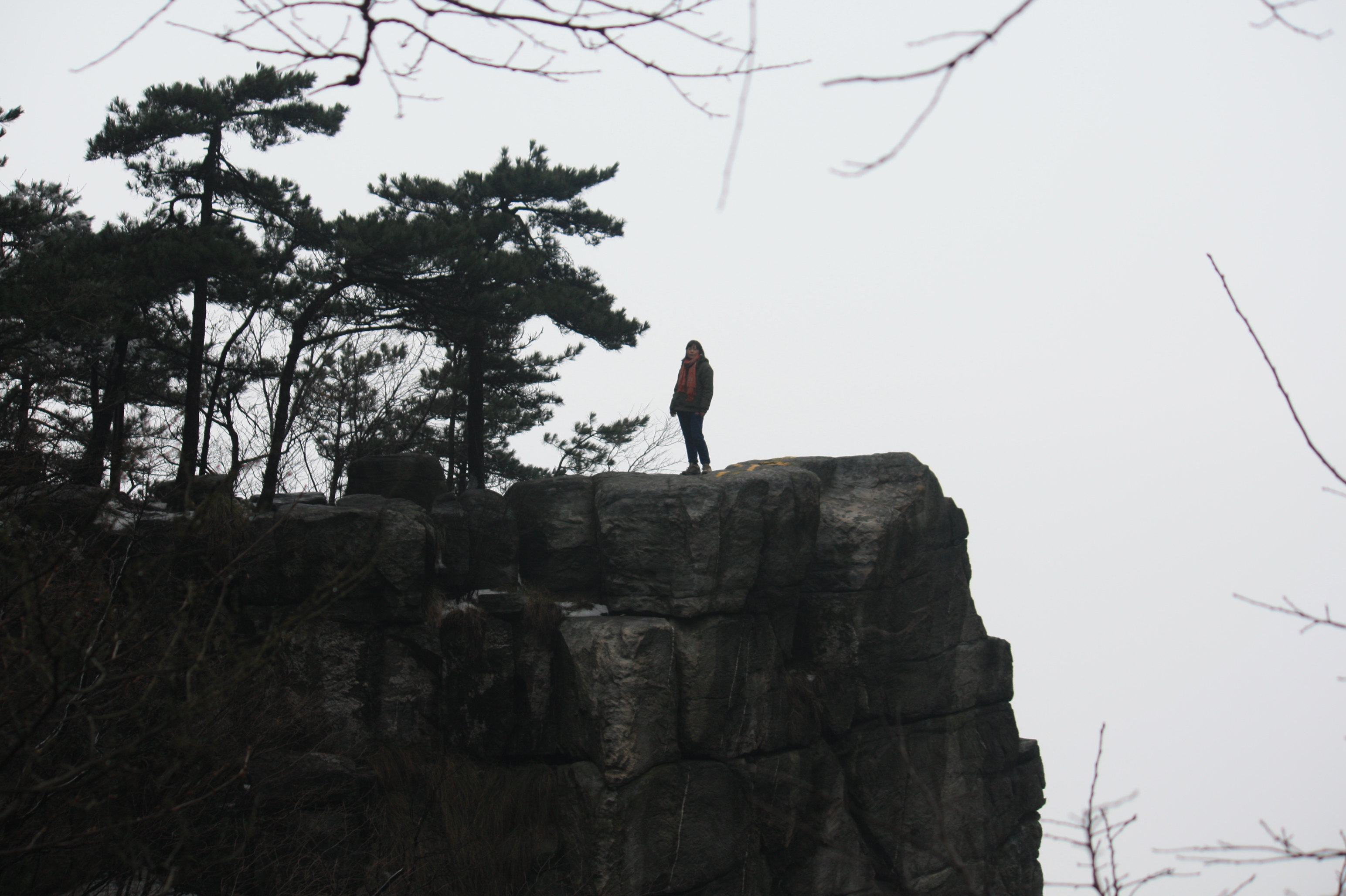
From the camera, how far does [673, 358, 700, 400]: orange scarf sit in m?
12.1

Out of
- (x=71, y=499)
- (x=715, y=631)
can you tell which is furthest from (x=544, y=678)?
(x=71, y=499)

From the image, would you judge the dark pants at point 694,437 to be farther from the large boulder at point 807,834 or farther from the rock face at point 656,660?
the large boulder at point 807,834

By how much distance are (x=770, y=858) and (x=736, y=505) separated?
3.98 metres

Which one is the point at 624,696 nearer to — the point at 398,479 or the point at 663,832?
the point at 663,832

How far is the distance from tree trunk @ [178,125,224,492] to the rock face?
3305mm

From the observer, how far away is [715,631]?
1096 cm

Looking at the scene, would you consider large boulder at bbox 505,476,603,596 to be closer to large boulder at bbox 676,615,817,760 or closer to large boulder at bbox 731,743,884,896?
large boulder at bbox 676,615,817,760

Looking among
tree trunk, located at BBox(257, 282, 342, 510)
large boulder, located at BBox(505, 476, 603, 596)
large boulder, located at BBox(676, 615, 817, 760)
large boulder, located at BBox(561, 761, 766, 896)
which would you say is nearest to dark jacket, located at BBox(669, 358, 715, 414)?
large boulder, located at BBox(505, 476, 603, 596)

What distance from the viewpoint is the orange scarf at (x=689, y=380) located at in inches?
475

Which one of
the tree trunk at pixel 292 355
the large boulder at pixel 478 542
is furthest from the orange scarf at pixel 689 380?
the tree trunk at pixel 292 355

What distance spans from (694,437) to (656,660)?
3074mm

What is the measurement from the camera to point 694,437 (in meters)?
12.5

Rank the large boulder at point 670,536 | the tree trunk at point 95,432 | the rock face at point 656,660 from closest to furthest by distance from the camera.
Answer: the tree trunk at point 95,432, the rock face at point 656,660, the large boulder at point 670,536

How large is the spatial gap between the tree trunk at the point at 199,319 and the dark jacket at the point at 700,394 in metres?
6.11
